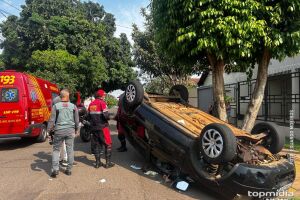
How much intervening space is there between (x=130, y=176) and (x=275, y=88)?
11.0 m

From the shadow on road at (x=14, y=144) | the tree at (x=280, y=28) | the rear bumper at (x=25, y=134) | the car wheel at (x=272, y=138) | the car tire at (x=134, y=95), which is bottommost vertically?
the shadow on road at (x=14, y=144)

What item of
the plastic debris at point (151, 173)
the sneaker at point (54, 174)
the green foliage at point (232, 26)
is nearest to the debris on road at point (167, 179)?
the plastic debris at point (151, 173)

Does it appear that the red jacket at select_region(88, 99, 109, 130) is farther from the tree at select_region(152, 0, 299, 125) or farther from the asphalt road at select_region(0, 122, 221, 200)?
the tree at select_region(152, 0, 299, 125)

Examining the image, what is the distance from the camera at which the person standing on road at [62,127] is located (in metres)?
7.35

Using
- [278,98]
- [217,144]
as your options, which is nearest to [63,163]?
[217,144]

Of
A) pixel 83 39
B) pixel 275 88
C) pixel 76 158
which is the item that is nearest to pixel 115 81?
pixel 83 39

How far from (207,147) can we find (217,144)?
19cm

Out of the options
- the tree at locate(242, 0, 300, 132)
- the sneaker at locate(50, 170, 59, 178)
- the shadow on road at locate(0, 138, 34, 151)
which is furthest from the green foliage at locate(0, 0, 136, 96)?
the tree at locate(242, 0, 300, 132)

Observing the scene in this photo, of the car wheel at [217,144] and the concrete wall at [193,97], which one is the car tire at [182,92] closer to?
the car wheel at [217,144]

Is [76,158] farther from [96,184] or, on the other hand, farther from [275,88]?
[275,88]

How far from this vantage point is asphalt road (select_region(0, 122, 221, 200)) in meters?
6.09

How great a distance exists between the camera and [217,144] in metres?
5.86

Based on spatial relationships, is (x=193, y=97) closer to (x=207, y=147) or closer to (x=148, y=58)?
(x=148, y=58)

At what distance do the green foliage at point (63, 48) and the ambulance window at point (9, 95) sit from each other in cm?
1243
